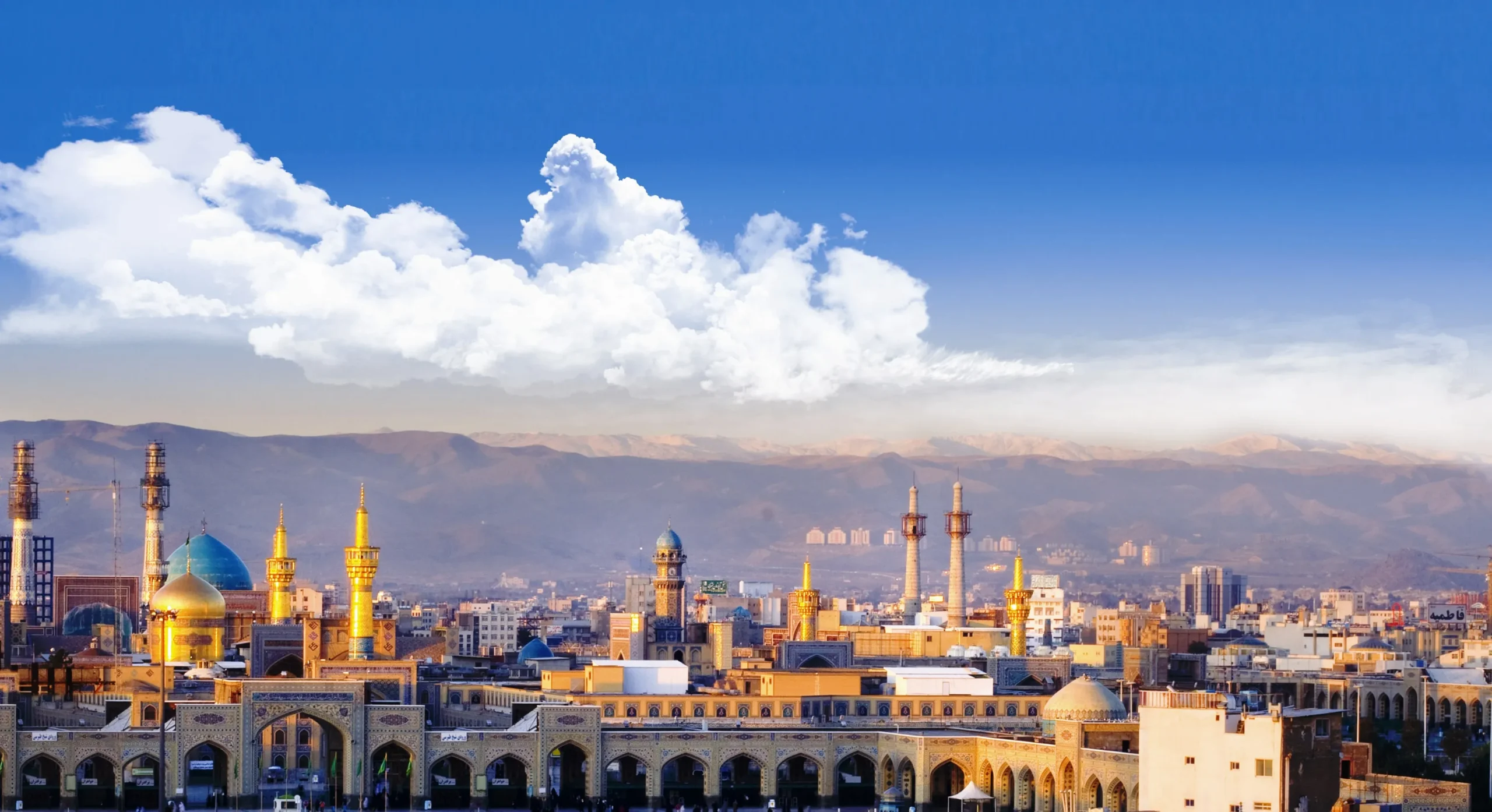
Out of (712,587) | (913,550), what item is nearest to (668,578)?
(913,550)

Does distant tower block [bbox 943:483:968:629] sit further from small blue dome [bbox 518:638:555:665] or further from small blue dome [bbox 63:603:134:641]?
small blue dome [bbox 63:603:134:641]

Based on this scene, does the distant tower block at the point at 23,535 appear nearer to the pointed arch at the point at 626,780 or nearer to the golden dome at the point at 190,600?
the golden dome at the point at 190,600

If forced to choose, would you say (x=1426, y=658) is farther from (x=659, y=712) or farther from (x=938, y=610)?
(x=659, y=712)

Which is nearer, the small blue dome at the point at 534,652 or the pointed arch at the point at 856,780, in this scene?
the pointed arch at the point at 856,780

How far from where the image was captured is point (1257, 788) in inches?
1946

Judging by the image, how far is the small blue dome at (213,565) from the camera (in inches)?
4141

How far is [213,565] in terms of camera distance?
349 ft

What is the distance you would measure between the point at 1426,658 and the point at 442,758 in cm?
7719

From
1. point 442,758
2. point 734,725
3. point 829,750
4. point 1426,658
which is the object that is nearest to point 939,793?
point 829,750

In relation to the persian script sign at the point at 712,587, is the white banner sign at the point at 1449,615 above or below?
below

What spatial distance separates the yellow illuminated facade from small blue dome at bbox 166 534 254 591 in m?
19.1

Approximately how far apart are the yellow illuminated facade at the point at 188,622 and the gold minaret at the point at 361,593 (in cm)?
782

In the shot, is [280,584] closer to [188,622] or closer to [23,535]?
[188,622]

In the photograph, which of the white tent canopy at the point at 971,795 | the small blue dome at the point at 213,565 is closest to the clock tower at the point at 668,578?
the small blue dome at the point at 213,565
